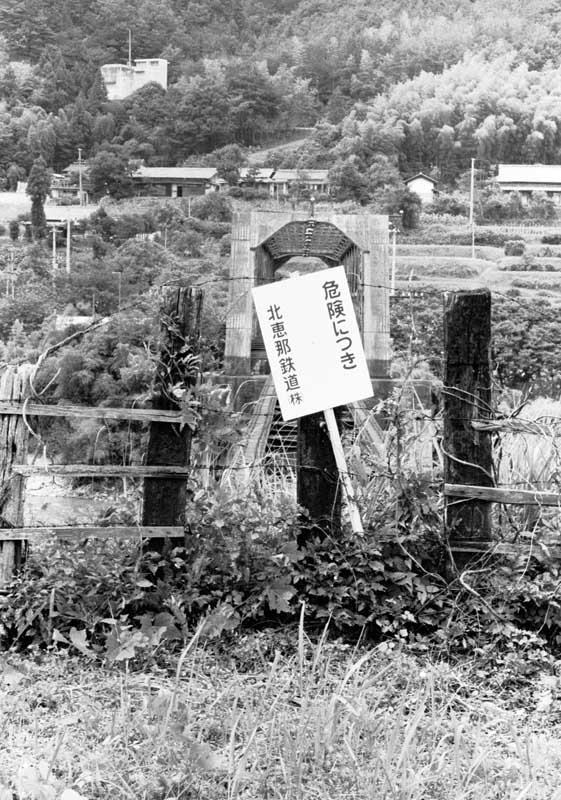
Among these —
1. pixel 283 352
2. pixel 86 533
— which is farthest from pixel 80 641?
pixel 283 352

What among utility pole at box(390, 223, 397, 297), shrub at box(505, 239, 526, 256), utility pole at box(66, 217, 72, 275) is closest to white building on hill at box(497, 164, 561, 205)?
shrub at box(505, 239, 526, 256)

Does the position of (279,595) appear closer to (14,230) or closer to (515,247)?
(14,230)

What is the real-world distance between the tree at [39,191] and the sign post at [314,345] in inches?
237

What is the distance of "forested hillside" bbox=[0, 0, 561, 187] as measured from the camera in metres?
8.26

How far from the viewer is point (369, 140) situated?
861cm

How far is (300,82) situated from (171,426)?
7.35 metres

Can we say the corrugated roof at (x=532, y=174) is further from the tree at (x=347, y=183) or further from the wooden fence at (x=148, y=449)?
the wooden fence at (x=148, y=449)

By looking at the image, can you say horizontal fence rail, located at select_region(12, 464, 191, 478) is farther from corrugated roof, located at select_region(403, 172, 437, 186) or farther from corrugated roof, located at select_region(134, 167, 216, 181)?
corrugated roof, located at select_region(403, 172, 437, 186)

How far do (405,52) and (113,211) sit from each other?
336 cm

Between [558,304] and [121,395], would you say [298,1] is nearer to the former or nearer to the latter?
[558,304]

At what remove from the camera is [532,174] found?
8305mm

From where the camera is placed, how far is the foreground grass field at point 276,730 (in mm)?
1280

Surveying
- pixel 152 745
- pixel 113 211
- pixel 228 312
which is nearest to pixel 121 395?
pixel 228 312

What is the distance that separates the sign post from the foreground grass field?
19.7 inches
